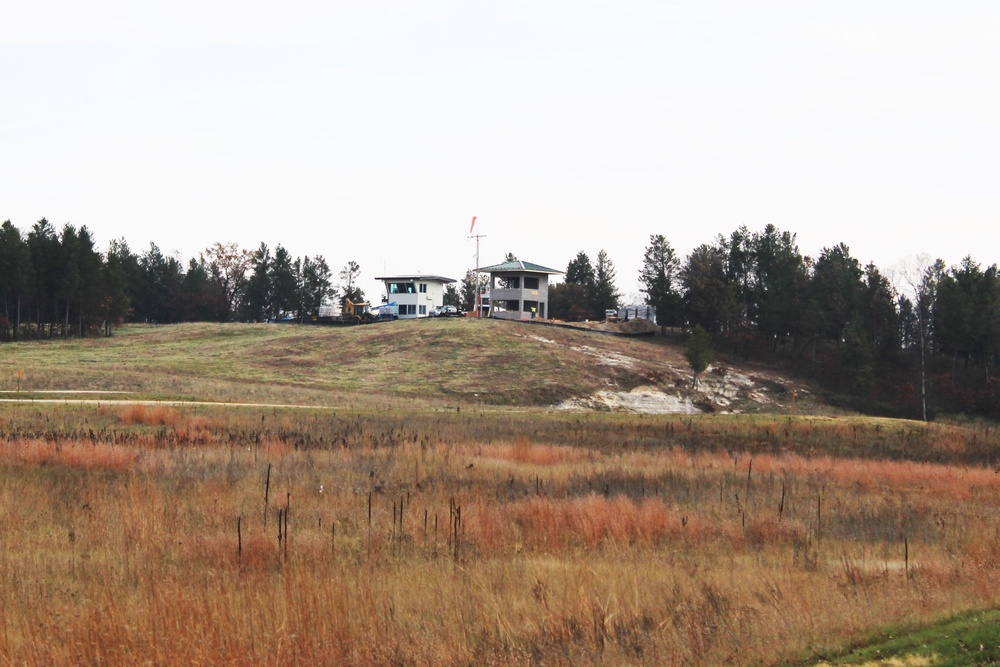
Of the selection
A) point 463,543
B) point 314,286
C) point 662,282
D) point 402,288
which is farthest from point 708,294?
point 463,543

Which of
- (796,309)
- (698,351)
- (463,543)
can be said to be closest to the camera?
(463,543)

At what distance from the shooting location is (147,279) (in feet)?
477

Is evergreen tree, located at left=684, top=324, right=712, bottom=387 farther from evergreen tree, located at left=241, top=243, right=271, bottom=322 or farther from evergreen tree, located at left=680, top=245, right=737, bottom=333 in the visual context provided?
evergreen tree, located at left=241, top=243, right=271, bottom=322

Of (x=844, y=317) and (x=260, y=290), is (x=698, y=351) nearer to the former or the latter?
(x=844, y=317)

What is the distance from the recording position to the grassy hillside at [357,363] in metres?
56.8

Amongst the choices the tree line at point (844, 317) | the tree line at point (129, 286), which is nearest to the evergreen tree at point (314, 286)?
the tree line at point (129, 286)

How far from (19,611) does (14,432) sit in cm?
1732

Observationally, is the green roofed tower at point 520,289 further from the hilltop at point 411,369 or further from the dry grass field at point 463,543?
the dry grass field at point 463,543

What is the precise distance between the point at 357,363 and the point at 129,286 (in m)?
57.2

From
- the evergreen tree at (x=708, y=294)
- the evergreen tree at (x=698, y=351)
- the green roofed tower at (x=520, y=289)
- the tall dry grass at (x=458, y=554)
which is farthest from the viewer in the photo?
the green roofed tower at (x=520, y=289)

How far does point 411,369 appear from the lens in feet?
263

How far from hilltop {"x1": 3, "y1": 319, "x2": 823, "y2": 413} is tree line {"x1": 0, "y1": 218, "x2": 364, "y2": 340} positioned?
23.4ft

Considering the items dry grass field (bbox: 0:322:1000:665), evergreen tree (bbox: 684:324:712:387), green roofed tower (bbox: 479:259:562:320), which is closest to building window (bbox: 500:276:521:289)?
green roofed tower (bbox: 479:259:562:320)

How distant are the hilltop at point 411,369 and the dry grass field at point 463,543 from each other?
77.7 feet
